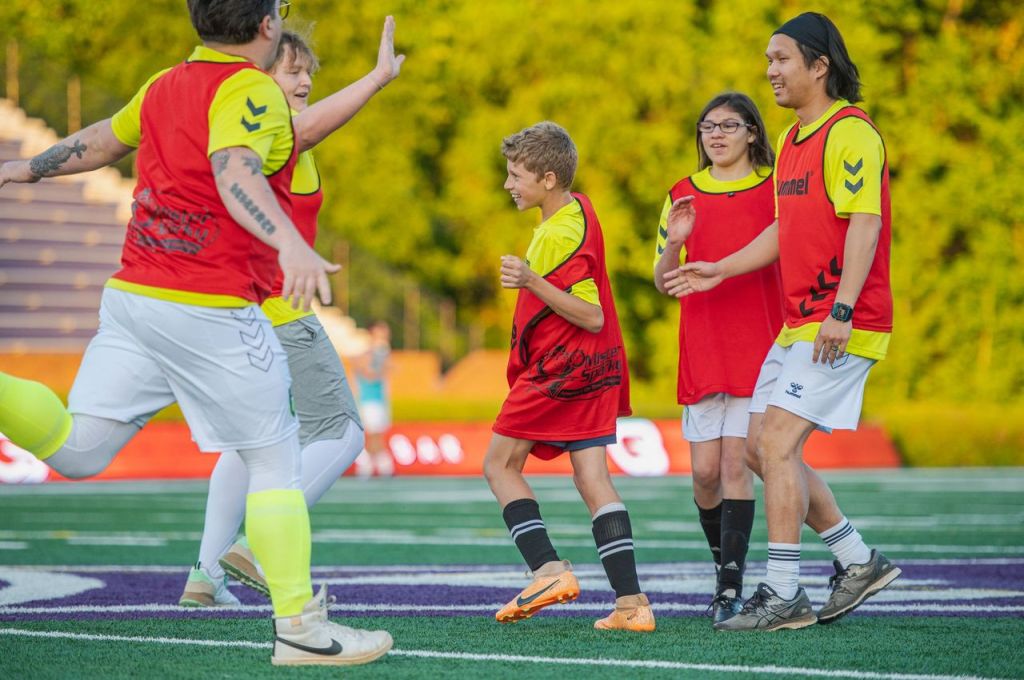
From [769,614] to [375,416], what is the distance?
1497 cm

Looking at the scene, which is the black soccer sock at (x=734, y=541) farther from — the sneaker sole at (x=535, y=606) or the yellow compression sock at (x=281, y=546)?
the yellow compression sock at (x=281, y=546)

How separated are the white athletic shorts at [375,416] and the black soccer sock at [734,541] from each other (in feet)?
46.7

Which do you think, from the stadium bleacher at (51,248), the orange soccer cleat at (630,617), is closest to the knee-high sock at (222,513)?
the orange soccer cleat at (630,617)

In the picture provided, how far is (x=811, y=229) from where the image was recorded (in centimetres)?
568

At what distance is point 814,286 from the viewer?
567 cm

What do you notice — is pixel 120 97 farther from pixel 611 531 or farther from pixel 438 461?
pixel 611 531

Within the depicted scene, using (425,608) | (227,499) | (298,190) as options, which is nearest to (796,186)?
(298,190)

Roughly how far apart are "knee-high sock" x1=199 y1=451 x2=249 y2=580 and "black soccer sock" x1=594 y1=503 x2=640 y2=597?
4.93 ft

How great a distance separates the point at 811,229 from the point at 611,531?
137 cm

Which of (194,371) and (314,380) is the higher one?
(194,371)

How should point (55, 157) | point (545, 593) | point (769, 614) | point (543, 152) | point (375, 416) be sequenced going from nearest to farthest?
point (55, 157)
point (545, 593)
point (769, 614)
point (543, 152)
point (375, 416)

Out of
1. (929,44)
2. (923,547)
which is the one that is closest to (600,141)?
(929,44)

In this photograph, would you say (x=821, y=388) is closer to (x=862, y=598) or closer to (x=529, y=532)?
(x=862, y=598)

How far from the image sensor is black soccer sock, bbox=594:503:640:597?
18.4 feet
